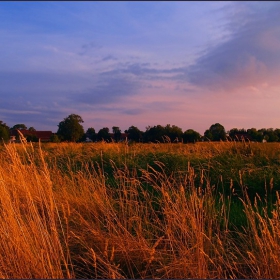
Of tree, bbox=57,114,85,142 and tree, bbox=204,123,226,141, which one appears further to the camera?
tree, bbox=57,114,85,142

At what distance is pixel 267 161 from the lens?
898cm

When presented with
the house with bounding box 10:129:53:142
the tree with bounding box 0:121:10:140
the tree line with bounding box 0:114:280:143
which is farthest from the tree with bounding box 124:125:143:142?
the tree with bounding box 0:121:10:140

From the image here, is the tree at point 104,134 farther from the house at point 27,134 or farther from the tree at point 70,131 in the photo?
the house at point 27,134

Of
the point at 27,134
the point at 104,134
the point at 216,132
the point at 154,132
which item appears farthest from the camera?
the point at 104,134

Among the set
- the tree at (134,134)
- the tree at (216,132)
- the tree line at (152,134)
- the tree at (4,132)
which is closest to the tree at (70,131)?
the tree line at (152,134)

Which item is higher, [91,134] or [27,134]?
[91,134]

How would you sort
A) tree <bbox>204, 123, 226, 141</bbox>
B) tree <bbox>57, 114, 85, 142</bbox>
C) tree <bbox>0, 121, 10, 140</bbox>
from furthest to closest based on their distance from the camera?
tree <bbox>57, 114, 85, 142</bbox>, tree <bbox>204, 123, 226, 141</bbox>, tree <bbox>0, 121, 10, 140</bbox>

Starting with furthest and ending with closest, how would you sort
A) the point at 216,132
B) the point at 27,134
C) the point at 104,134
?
the point at 104,134 → the point at 216,132 → the point at 27,134

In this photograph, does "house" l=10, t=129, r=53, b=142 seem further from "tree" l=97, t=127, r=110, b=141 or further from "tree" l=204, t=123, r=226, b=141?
"tree" l=204, t=123, r=226, b=141

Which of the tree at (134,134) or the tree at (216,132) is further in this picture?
the tree at (134,134)

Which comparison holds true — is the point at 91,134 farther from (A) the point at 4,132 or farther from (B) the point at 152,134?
(A) the point at 4,132

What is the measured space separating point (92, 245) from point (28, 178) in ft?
4.68

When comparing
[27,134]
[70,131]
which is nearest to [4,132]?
[27,134]

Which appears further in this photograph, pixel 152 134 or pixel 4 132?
pixel 152 134
